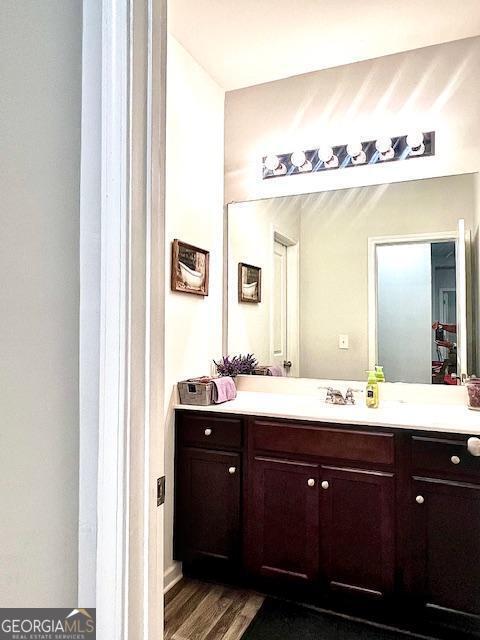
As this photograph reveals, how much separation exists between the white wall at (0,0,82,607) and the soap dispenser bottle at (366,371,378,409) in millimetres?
1695

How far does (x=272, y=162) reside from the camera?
2648mm

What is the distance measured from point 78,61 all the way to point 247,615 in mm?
2108

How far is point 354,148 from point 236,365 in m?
1.39

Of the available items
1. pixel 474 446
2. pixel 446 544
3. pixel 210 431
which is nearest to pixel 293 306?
pixel 210 431

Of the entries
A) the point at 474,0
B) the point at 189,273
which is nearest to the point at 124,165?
the point at 189,273

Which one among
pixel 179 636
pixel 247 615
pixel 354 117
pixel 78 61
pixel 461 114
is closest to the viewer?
pixel 78 61

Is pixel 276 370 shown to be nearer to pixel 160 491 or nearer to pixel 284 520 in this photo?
pixel 284 520

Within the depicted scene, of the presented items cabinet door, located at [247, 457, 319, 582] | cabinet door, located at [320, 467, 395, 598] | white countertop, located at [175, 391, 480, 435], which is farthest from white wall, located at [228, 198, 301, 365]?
cabinet door, located at [320, 467, 395, 598]

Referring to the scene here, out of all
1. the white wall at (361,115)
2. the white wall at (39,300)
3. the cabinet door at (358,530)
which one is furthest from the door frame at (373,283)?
the white wall at (39,300)

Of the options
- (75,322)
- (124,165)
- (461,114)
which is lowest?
(75,322)

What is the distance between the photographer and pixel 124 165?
78 centimetres

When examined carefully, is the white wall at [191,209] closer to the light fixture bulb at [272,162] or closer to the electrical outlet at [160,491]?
the light fixture bulb at [272,162]

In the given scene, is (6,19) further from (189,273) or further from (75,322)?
(189,273)

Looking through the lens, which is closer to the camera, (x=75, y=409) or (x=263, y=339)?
(x=75, y=409)
